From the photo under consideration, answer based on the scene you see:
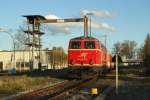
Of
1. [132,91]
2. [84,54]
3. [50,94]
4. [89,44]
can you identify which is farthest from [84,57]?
[50,94]

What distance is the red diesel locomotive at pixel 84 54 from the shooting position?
38369 mm

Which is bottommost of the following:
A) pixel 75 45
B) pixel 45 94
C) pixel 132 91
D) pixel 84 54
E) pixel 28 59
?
pixel 45 94

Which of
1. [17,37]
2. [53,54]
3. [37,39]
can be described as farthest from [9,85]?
[53,54]

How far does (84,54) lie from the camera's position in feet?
127

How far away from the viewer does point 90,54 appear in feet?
128

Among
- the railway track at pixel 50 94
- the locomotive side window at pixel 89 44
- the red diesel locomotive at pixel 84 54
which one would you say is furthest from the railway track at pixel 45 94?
the locomotive side window at pixel 89 44

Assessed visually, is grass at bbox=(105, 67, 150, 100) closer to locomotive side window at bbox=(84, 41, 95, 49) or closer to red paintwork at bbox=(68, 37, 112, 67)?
red paintwork at bbox=(68, 37, 112, 67)

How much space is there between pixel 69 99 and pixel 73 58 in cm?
1742

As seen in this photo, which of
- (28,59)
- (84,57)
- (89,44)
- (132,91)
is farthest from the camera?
(28,59)

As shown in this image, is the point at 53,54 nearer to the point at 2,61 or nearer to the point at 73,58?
the point at 2,61

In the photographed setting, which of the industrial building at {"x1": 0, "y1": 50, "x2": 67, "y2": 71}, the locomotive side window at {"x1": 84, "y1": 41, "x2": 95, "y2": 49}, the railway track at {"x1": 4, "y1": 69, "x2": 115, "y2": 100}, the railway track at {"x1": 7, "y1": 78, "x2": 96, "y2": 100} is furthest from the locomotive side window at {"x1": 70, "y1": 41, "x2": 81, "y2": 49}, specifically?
the industrial building at {"x1": 0, "y1": 50, "x2": 67, "y2": 71}

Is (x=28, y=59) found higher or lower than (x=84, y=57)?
higher

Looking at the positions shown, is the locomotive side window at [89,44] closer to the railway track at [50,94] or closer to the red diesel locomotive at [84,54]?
the red diesel locomotive at [84,54]

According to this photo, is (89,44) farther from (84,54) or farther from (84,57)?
(84,57)
